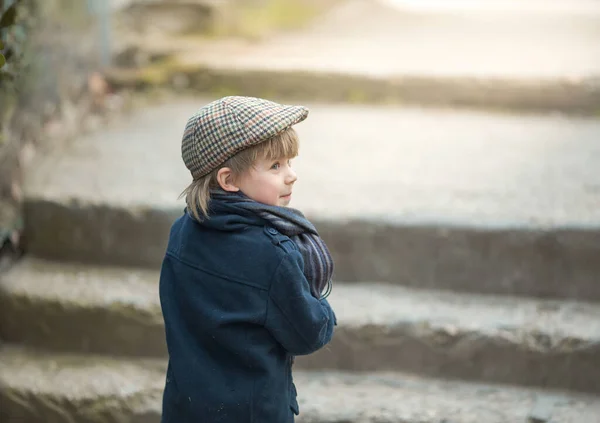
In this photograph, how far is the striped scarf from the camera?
5.52 feet

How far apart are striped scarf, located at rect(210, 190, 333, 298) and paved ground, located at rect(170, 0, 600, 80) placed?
2.62m

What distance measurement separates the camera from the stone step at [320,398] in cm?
237

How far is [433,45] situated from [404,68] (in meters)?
0.83

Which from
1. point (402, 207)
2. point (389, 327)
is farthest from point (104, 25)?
point (389, 327)

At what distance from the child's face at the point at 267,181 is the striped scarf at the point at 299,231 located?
2cm

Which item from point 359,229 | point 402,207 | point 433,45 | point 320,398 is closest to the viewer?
point 320,398

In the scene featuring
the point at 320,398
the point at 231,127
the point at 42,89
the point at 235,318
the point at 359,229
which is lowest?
the point at 320,398

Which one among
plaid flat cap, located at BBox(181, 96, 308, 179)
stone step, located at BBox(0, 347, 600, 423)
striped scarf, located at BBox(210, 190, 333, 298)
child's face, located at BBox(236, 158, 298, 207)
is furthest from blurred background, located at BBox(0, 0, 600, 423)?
plaid flat cap, located at BBox(181, 96, 308, 179)

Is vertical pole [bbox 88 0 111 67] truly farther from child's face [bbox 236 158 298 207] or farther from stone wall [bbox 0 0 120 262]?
child's face [bbox 236 158 298 207]

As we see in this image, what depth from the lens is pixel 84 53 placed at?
3971mm

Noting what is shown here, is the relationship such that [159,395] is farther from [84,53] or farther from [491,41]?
[491,41]

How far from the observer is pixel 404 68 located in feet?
14.2

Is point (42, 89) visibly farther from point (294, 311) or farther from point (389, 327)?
point (294, 311)

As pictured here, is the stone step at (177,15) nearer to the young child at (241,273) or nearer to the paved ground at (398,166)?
the paved ground at (398,166)
